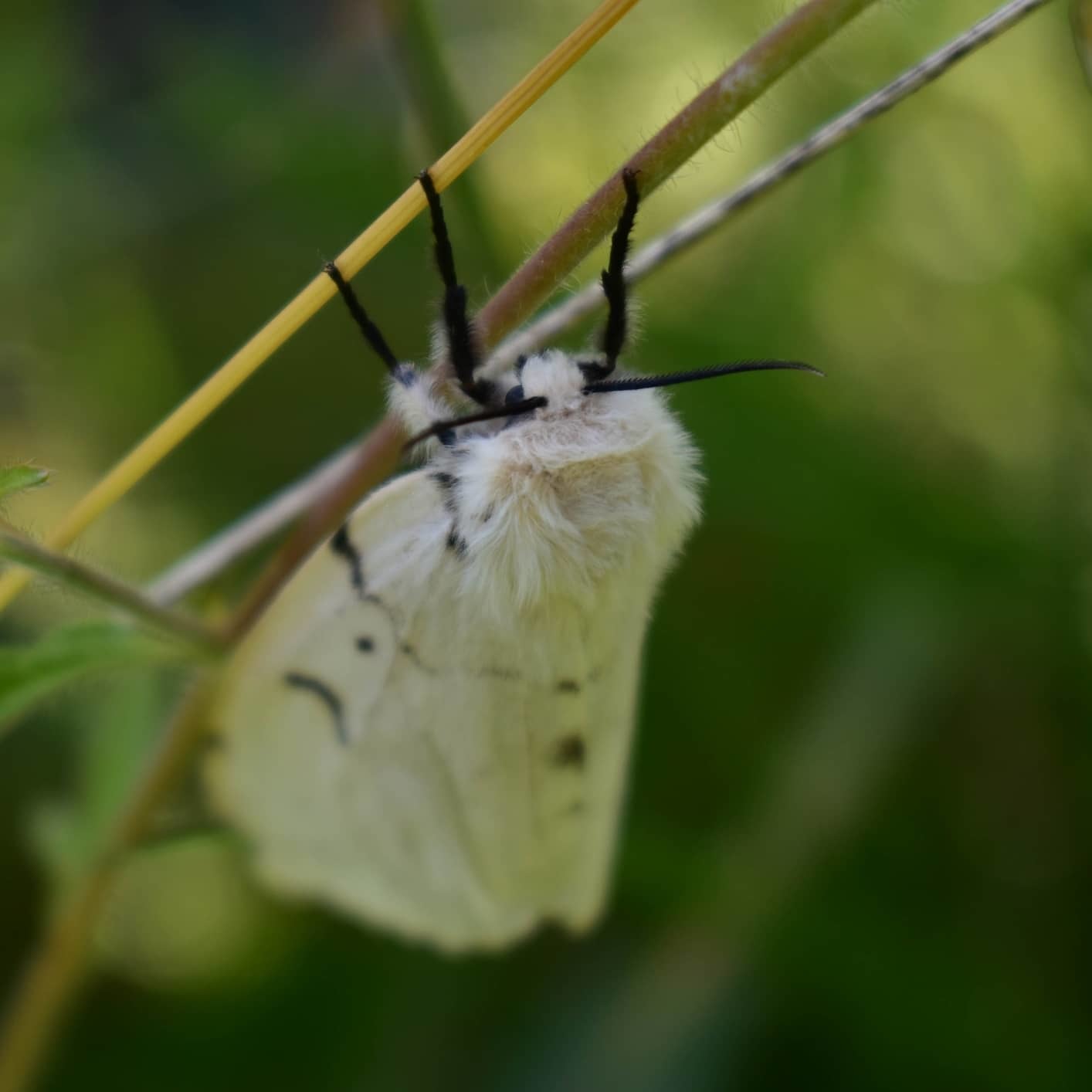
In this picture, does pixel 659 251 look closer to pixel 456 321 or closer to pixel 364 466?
pixel 456 321

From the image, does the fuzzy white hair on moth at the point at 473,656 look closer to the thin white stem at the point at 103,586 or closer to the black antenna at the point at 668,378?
the black antenna at the point at 668,378

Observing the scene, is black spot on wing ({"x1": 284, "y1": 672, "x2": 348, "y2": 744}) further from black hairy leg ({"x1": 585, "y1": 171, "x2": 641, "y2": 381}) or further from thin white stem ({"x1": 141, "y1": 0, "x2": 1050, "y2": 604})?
black hairy leg ({"x1": 585, "y1": 171, "x2": 641, "y2": 381})

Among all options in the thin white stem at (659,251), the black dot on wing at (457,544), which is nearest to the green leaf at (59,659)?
the thin white stem at (659,251)

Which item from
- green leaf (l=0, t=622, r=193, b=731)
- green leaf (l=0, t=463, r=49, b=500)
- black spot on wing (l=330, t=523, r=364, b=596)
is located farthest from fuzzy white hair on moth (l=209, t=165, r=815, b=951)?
green leaf (l=0, t=463, r=49, b=500)

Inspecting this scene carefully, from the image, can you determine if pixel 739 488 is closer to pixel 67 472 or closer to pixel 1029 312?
pixel 1029 312

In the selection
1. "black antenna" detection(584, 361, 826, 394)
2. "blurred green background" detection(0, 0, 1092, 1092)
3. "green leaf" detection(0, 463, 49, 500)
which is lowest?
"blurred green background" detection(0, 0, 1092, 1092)

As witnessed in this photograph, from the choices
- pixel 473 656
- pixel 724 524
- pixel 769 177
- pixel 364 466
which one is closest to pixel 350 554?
pixel 364 466

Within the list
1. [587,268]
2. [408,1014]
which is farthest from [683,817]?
[587,268]
